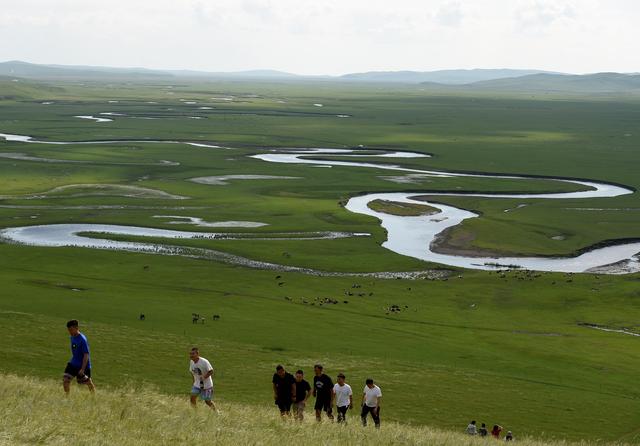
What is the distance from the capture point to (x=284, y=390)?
22797 mm

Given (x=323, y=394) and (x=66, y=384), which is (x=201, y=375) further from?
(x=323, y=394)

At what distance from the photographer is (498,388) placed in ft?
127

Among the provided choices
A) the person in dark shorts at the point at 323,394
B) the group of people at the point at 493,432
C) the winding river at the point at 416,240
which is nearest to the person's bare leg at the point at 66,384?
the person in dark shorts at the point at 323,394

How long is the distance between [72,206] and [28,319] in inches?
1877

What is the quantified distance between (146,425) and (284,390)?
4.07 metres

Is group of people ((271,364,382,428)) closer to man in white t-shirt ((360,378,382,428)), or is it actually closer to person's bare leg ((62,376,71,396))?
man in white t-shirt ((360,378,382,428))

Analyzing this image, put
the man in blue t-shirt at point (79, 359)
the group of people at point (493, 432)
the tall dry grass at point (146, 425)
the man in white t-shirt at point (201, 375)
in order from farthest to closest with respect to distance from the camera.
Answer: the group of people at point (493, 432) → the man in white t-shirt at point (201, 375) → the man in blue t-shirt at point (79, 359) → the tall dry grass at point (146, 425)

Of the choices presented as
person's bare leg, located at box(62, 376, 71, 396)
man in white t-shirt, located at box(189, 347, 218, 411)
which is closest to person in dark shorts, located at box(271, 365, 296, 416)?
man in white t-shirt, located at box(189, 347, 218, 411)

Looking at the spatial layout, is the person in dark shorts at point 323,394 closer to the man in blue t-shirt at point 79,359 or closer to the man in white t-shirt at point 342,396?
the man in white t-shirt at point 342,396

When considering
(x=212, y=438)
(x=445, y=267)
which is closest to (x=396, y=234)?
(x=445, y=267)

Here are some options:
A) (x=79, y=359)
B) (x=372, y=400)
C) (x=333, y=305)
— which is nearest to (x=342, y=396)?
(x=372, y=400)

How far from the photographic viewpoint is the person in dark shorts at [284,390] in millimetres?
22656

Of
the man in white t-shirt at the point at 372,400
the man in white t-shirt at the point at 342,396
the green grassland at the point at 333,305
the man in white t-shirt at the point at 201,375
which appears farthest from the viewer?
the green grassland at the point at 333,305

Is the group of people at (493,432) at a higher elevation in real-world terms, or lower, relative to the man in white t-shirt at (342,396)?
lower
